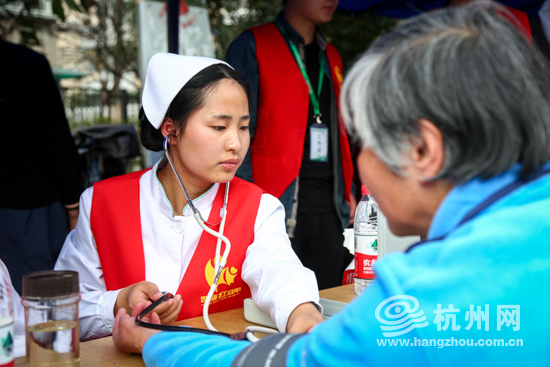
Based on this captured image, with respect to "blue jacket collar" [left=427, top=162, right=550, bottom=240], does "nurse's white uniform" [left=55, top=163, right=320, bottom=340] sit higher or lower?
lower

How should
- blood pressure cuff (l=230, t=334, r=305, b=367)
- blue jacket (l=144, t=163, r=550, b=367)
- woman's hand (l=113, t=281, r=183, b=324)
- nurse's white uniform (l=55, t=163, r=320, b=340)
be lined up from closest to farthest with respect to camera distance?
blue jacket (l=144, t=163, r=550, b=367)
blood pressure cuff (l=230, t=334, r=305, b=367)
woman's hand (l=113, t=281, r=183, b=324)
nurse's white uniform (l=55, t=163, r=320, b=340)

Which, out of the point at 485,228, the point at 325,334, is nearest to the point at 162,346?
the point at 325,334

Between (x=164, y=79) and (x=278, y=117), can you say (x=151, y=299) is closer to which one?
(x=164, y=79)

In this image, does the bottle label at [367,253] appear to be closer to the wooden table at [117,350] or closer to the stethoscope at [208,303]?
the wooden table at [117,350]

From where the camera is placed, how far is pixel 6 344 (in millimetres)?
942

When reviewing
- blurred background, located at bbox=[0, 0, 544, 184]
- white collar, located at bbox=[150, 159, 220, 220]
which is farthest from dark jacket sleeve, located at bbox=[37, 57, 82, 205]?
white collar, located at bbox=[150, 159, 220, 220]

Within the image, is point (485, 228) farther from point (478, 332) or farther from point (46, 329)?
point (46, 329)

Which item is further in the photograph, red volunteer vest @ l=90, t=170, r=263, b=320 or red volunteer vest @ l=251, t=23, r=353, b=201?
red volunteer vest @ l=251, t=23, r=353, b=201

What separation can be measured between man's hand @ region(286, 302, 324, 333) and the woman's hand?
0.31m

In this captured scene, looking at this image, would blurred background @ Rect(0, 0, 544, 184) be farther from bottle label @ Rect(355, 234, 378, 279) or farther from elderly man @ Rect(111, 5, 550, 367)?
bottle label @ Rect(355, 234, 378, 279)

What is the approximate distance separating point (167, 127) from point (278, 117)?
104 centimetres

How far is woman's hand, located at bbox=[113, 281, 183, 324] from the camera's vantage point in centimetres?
137

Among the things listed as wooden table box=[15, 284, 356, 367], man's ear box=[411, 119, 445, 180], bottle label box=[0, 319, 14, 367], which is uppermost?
man's ear box=[411, 119, 445, 180]

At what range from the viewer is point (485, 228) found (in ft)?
2.26
